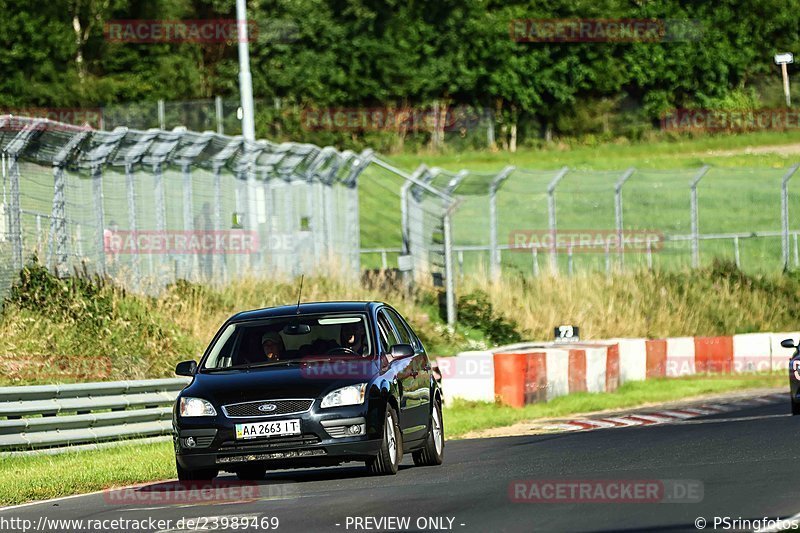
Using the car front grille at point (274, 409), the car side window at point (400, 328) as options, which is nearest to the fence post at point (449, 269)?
the car side window at point (400, 328)

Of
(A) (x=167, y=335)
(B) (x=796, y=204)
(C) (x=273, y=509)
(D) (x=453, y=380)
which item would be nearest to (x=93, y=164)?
(A) (x=167, y=335)

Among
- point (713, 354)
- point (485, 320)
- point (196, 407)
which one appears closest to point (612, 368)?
point (713, 354)

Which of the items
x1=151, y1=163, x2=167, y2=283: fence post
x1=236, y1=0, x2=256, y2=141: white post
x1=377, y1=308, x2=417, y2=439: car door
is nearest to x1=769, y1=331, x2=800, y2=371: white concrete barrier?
x1=236, y1=0, x2=256, y2=141: white post

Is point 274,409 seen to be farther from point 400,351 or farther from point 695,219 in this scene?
point 695,219

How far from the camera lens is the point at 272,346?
47.0ft

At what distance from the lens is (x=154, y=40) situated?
66.4 meters

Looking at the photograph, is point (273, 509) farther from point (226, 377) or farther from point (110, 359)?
point (110, 359)

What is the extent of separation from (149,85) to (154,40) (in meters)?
3.22

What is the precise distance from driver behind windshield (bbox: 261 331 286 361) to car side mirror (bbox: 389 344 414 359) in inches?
36.2

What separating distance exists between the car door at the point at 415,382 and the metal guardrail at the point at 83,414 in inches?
171

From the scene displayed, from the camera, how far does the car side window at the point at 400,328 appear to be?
15.4 meters

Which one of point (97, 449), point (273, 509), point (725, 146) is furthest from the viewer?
point (725, 146)

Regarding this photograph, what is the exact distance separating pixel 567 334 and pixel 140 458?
12171mm

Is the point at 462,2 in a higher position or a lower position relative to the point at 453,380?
higher
